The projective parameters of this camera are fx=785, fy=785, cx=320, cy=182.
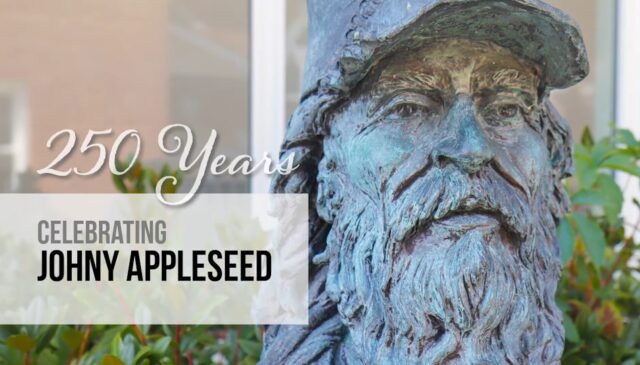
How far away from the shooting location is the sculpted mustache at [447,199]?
0.96 m

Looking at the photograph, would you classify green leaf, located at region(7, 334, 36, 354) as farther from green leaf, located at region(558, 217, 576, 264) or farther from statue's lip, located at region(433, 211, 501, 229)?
green leaf, located at region(558, 217, 576, 264)

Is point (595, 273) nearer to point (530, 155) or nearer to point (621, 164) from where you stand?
point (621, 164)

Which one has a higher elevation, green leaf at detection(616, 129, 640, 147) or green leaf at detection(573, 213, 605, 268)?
green leaf at detection(616, 129, 640, 147)

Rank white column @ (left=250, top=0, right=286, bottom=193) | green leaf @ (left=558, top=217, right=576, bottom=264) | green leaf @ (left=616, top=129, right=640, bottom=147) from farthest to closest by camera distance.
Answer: white column @ (left=250, top=0, right=286, bottom=193)
green leaf @ (left=616, top=129, right=640, bottom=147)
green leaf @ (left=558, top=217, right=576, bottom=264)

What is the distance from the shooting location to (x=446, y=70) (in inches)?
38.4

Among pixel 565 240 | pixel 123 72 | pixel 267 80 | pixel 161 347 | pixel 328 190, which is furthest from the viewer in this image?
pixel 123 72

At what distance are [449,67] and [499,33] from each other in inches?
2.8

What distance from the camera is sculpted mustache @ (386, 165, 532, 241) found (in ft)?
3.15

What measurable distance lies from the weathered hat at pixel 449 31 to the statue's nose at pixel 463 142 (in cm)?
9

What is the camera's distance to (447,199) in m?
0.96

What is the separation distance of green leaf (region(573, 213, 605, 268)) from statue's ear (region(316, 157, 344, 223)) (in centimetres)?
55

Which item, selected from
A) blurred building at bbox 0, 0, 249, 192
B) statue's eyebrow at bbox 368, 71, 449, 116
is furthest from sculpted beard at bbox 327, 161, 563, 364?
blurred building at bbox 0, 0, 249, 192
